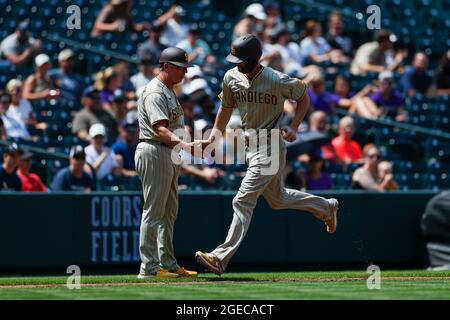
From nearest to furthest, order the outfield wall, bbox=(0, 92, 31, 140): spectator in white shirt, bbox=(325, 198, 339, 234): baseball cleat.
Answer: bbox=(325, 198, 339, 234): baseball cleat → the outfield wall → bbox=(0, 92, 31, 140): spectator in white shirt

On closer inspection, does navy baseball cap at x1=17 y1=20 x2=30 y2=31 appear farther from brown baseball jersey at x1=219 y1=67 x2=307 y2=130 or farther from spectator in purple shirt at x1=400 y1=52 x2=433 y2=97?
brown baseball jersey at x1=219 y1=67 x2=307 y2=130

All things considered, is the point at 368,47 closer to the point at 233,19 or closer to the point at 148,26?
the point at 233,19

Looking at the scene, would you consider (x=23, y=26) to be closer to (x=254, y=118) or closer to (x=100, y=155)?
(x=100, y=155)

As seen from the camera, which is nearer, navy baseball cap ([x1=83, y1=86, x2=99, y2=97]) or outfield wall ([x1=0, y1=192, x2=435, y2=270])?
outfield wall ([x1=0, y1=192, x2=435, y2=270])

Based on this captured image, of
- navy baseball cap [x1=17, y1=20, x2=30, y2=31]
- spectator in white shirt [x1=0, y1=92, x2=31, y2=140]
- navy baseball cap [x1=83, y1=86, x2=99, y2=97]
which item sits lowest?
spectator in white shirt [x1=0, y1=92, x2=31, y2=140]

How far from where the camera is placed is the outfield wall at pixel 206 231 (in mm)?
13500

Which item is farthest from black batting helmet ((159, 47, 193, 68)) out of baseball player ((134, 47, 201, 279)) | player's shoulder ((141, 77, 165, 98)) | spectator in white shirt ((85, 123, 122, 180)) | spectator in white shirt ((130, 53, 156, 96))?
spectator in white shirt ((130, 53, 156, 96))

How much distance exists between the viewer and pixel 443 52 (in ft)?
67.8

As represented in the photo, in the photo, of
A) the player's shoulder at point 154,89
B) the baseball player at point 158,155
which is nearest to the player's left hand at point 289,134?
the baseball player at point 158,155

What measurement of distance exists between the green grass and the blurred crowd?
3461mm

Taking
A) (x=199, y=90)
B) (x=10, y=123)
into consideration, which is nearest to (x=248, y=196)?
(x=10, y=123)

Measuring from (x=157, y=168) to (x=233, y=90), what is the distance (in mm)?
979

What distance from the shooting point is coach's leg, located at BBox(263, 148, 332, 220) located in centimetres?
1056
